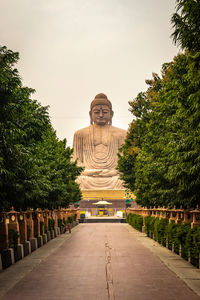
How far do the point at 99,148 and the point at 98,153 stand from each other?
3.09ft

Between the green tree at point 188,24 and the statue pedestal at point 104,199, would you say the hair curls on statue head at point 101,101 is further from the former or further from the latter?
the green tree at point 188,24

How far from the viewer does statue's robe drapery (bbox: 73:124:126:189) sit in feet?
229

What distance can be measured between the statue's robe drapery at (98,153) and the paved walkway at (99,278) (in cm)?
5407

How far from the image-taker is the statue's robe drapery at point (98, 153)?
69.9 m

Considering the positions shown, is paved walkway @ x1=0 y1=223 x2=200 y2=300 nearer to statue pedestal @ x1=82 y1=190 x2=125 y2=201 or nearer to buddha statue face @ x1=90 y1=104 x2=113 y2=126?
statue pedestal @ x1=82 y1=190 x2=125 y2=201

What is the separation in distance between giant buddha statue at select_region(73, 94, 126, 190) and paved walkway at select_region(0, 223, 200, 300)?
53970mm

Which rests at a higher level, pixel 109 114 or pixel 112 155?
pixel 109 114

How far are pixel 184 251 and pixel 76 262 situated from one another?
4079 millimetres

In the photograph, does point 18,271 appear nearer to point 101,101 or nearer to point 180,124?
point 180,124

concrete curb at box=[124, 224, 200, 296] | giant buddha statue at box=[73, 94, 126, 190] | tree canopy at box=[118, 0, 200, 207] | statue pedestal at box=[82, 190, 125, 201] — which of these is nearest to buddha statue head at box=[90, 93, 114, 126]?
giant buddha statue at box=[73, 94, 126, 190]

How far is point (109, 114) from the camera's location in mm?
73875

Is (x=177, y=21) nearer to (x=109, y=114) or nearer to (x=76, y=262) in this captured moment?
(x=76, y=262)

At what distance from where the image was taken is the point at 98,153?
72.1 metres

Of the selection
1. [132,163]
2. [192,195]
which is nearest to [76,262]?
[192,195]
